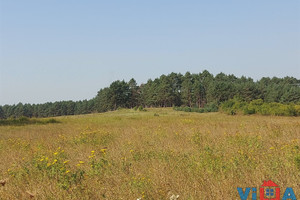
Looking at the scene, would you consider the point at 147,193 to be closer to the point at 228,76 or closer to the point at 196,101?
the point at 196,101

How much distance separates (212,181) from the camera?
3496mm

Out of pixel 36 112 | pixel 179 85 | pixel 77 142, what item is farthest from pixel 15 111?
pixel 77 142

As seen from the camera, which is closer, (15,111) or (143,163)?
(143,163)

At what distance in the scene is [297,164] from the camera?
380 centimetres

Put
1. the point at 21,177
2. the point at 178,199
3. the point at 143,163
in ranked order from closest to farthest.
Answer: the point at 178,199, the point at 21,177, the point at 143,163

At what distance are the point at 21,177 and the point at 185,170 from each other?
335 cm

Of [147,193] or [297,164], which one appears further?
[297,164]

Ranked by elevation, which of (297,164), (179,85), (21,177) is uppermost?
(179,85)

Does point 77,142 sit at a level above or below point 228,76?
below

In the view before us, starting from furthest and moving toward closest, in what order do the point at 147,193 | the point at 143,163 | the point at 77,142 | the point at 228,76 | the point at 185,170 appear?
the point at 228,76
the point at 77,142
the point at 143,163
the point at 185,170
the point at 147,193

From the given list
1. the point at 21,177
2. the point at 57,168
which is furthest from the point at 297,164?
the point at 21,177

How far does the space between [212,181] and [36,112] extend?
452 feet

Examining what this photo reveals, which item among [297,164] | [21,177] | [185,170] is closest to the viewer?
[297,164]

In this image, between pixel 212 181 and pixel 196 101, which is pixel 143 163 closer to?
pixel 212 181
